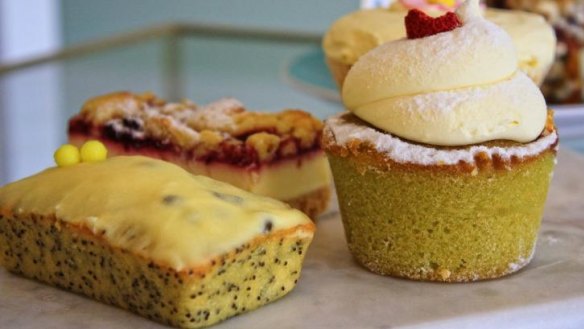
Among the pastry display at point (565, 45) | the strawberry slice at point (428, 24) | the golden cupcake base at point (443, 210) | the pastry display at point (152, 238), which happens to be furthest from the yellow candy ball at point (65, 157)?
the pastry display at point (565, 45)

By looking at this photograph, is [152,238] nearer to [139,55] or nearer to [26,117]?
[26,117]

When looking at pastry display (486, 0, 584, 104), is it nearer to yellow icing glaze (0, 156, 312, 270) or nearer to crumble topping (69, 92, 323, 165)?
crumble topping (69, 92, 323, 165)

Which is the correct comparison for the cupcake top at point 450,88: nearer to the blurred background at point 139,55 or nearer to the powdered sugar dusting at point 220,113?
the powdered sugar dusting at point 220,113

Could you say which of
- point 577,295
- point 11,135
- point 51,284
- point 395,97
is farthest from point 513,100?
point 11,135

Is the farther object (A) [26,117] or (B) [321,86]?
(A) [26,117]

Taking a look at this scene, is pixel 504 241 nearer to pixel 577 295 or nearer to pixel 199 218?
pixel 577 295

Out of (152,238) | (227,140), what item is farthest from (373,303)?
(227,140)
